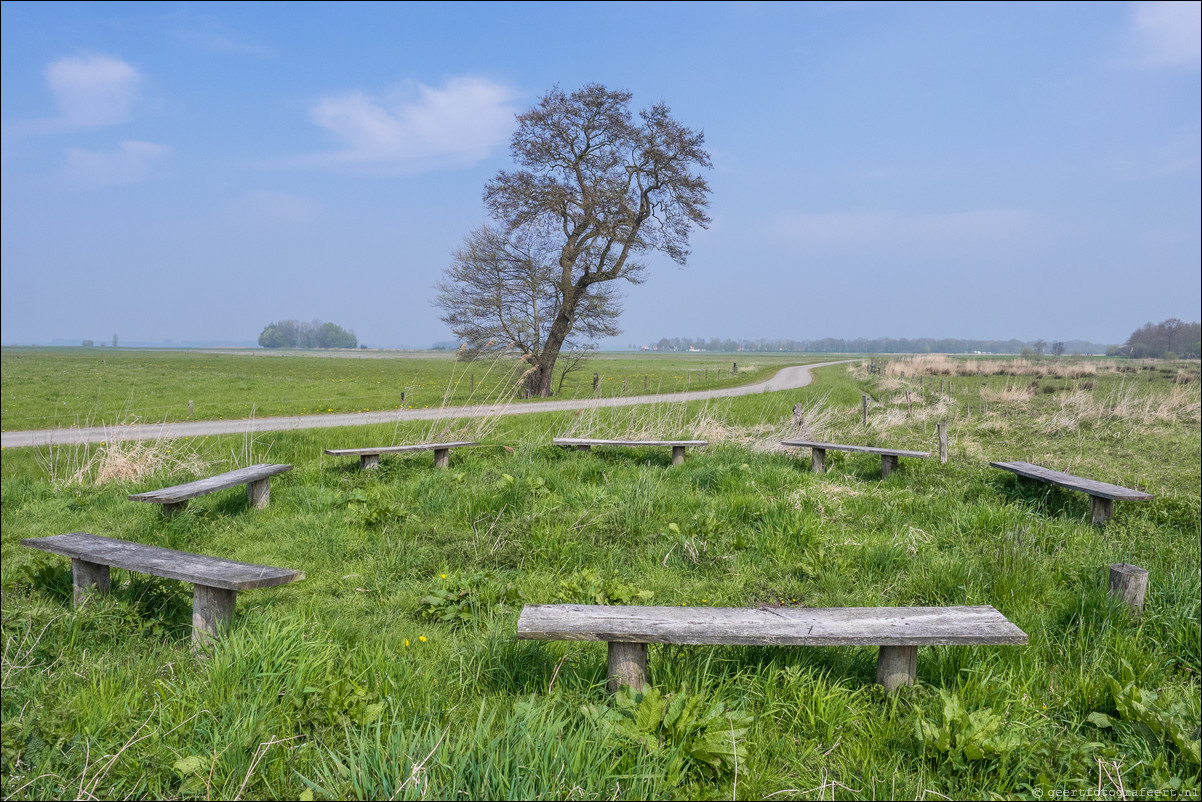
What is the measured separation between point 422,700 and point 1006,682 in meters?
2.53

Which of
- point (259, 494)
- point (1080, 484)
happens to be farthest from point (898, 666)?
point (259, 494)

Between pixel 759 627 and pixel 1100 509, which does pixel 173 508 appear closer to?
pixel 759 627

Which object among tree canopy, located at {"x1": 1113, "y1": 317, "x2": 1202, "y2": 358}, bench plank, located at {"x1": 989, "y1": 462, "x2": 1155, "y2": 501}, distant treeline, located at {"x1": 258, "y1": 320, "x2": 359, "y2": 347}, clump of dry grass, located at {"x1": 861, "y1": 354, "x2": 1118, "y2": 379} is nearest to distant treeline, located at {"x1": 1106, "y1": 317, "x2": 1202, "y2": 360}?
tree canopy, located at {"x1": 1113, "y1": 317, "x2": 1202, "y2": 358}

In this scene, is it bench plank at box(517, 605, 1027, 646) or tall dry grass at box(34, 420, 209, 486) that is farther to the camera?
tall dry grass at box(34, 420, 209, 486)

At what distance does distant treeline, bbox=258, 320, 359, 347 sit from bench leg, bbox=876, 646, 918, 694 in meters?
185

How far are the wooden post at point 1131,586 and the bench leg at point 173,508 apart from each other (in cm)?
738

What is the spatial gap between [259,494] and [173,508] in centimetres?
76

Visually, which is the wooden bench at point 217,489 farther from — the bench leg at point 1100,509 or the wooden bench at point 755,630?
the bench leg at point 1100,509

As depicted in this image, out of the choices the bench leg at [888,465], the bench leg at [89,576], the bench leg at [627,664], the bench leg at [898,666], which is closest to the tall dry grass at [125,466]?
the bench leg at [89,576]

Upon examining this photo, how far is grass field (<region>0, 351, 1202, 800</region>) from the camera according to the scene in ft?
7.52

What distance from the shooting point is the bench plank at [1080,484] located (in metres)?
5.85

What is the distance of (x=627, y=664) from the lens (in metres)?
2.77

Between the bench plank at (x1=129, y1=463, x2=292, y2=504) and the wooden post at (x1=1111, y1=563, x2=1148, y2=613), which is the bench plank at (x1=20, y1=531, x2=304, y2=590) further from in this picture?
the wooden post at (x1=1111, y1=563, x2=1148, y2=613)

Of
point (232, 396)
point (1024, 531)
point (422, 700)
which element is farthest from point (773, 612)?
point (232, 396)
